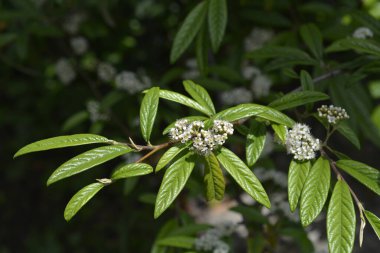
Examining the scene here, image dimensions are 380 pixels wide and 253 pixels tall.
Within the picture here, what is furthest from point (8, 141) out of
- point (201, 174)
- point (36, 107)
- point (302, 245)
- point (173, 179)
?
point (173, 179)

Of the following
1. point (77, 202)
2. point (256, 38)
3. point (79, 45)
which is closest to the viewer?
point (77, 202)

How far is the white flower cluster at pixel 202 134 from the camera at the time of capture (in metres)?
1.58

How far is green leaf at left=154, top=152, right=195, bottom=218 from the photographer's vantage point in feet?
5.21

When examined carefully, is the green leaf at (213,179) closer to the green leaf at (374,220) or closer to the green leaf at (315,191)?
the green leaf at (315,191)

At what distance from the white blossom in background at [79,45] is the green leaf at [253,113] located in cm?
192

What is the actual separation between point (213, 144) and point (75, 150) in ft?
9.27

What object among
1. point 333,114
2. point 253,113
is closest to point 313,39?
point 333,114

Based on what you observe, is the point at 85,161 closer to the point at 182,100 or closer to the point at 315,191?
the point at 182,100

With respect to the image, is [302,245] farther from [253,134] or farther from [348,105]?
[253,134]

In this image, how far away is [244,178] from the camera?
165 centimetres

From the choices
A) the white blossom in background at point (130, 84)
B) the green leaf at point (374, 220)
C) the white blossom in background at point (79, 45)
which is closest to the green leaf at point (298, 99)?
the green leaf at point (374, 220)

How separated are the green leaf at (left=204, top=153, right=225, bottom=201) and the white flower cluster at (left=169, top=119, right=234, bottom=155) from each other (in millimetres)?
65

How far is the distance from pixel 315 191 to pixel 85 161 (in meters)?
0.75

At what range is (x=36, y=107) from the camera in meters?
4.10
